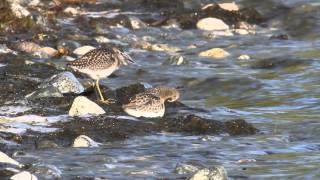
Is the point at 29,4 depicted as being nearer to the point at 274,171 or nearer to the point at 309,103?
the point at 309,103

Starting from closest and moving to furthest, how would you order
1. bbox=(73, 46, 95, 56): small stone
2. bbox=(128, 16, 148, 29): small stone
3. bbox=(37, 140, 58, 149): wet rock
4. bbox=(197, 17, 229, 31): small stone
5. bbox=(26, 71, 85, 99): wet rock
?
bbox=(37, 140, 58, 149): wet rock, bbox=(26, 71, 85, 99): wet rock, bbox=(73, 46, 95, 56): small stone, bbox=(128, 16, 148, 29): small stone, bbox=(197, 17, 229, 31): small stone

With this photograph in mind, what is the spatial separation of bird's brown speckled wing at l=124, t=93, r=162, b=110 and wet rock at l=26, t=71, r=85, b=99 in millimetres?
1425

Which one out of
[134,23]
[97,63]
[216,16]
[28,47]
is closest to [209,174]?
[97,63]

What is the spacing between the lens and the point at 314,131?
1497 centimetres

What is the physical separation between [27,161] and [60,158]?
52 cm

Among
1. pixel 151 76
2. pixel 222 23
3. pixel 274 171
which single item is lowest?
pixel 274 171

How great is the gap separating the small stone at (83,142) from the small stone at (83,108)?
5.06 ft

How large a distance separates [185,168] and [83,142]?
6.39 feet

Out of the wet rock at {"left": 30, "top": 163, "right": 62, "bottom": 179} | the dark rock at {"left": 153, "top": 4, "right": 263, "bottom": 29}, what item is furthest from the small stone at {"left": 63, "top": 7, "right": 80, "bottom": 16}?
the wet rock at {"left": 30, "top": 163, "right": 62, "bottom": 179}

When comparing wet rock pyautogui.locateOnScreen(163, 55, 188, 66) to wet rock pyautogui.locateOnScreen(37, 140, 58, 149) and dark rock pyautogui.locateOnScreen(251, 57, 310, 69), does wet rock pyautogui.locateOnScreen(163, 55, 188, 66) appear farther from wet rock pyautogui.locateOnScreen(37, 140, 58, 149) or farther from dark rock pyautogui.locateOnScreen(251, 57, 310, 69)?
wet rock pyautogui.locateOnScreen(37, 140, 58, 149)

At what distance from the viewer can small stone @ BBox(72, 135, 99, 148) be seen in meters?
12.8

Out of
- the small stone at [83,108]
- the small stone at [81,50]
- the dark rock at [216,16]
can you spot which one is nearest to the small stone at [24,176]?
the small stone at [83,108]

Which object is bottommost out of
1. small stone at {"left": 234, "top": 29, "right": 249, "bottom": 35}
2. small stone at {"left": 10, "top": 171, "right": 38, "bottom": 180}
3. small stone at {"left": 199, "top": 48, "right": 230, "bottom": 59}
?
small stone at {"left": 10, "top": 171, "right": 38, "bottom": 180}

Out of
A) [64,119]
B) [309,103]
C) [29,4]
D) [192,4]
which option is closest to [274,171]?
[64,119]
